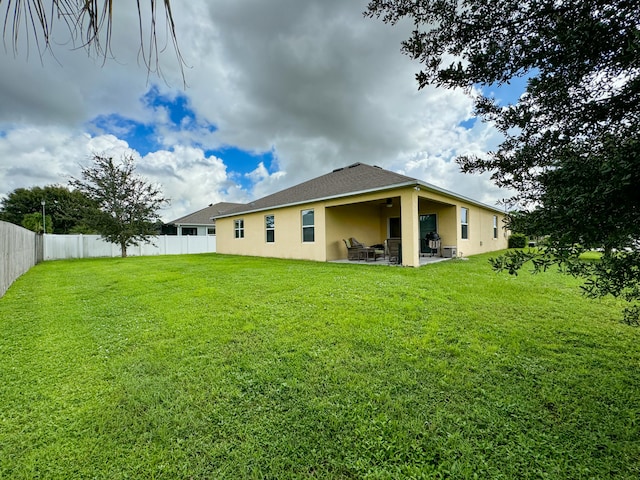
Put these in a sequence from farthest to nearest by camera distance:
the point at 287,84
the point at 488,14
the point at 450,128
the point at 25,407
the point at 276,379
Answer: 1. the point at 287,84
2. the point at 450,128
3. the point at 276,379
4. the point at 25,407
5. the point at 488,14

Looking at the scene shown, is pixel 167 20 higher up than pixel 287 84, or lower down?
lower down

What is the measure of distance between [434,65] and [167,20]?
79.2 inches

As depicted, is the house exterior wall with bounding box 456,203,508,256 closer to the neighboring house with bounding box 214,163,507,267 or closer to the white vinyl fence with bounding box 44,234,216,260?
the neighboring house with bounding box 214,163,507,267

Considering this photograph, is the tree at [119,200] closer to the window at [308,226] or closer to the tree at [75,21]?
the window at [308,226]

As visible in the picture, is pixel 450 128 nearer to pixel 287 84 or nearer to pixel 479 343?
pixel 287 84

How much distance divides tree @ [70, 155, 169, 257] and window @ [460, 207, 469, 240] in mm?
19487

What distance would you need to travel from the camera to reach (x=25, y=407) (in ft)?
8.45

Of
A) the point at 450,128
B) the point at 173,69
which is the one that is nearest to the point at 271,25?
the point at 173,69

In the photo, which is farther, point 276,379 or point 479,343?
point 479,343

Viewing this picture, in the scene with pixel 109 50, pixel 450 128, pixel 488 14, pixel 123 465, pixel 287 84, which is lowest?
pixel 123 465

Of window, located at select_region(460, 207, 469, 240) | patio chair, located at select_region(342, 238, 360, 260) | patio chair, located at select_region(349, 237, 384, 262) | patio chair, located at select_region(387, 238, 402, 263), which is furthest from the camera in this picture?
window, located at select_region(460, 207, 469, 240)

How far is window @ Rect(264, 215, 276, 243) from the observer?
1500 centimetres

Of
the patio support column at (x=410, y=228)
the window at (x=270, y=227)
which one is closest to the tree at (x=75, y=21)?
the patio support column at (x=410, y=228)

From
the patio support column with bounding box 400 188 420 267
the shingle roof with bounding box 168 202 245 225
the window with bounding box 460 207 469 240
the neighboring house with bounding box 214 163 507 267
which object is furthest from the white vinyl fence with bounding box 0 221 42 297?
the shingle roof with bounding box 168 202 245 225
